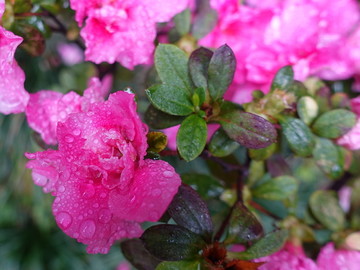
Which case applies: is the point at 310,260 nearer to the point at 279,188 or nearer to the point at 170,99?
the point at 279,188

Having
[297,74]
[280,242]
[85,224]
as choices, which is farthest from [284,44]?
[85,224]

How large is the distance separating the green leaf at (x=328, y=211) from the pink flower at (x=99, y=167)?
460 mm

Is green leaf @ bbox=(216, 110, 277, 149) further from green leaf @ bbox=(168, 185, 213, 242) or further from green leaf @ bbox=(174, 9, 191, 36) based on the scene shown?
green leaf @ bbox=(174, 9, 191, 36)

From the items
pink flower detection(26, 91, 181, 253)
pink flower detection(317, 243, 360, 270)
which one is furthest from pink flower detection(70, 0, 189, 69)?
pink flower detection(317, 243, 360, 270)

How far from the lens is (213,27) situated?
31.9 inches

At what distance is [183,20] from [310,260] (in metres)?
0.45

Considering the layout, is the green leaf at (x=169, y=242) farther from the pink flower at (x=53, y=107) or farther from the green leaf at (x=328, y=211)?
the green leaf at (x=328, y=211)

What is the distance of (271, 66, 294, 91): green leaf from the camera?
27.3 inches

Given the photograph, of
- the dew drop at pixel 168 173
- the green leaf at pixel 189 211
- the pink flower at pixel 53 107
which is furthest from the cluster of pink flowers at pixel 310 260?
the pink flower at pixel 53 107

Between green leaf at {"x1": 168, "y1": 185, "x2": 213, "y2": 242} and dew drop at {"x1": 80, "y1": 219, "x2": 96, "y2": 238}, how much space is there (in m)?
0.11

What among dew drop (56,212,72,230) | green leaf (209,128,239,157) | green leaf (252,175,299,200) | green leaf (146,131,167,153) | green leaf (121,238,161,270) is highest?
green leaf (146,131,167,153)

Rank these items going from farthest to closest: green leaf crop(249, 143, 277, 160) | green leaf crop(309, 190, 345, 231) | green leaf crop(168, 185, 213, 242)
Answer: green leaf crop(309, 190, 345, 231), green leaf crop(249, 143, 277, 160), green leaf crop(168, 185, 213, 242)

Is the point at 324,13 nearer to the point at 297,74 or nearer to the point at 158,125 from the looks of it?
the point at 297,74

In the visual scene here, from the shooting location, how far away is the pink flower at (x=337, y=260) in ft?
2.38
